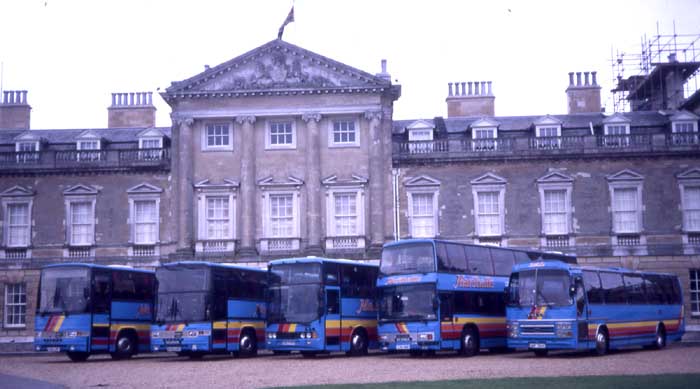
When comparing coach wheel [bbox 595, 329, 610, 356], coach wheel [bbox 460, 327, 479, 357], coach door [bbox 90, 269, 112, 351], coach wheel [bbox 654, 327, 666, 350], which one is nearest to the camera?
coach wheel [bbox 595, 329, 610, 356]

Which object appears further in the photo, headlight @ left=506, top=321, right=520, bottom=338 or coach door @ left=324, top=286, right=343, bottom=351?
coach door @ left=324, top=286, right=343, bottom=351

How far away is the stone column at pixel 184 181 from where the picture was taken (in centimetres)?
4238

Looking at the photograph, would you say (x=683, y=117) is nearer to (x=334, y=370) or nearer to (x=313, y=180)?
(x=313, y=180)

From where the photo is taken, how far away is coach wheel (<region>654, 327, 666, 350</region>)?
32.4 meters

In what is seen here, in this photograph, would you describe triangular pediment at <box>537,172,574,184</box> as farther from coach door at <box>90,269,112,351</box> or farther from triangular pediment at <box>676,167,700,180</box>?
coach door at <box>90,269,112,351</box>

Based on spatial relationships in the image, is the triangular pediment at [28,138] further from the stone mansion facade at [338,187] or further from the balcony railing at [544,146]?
the balcony railing at [544,146]

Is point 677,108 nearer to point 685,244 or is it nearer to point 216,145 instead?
point 685,244

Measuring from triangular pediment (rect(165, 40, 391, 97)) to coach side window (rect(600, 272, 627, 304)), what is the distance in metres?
16.7

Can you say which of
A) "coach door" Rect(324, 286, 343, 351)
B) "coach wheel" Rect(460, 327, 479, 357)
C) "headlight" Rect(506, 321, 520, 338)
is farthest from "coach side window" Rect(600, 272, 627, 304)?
"coach door" Rect(324, 286, 343, 351)

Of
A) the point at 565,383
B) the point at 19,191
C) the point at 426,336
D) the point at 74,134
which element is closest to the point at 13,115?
the point at 74,134

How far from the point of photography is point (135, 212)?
44375mm

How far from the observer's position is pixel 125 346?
33062 millimetres

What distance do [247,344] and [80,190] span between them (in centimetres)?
1712

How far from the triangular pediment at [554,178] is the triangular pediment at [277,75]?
9.32 metres
